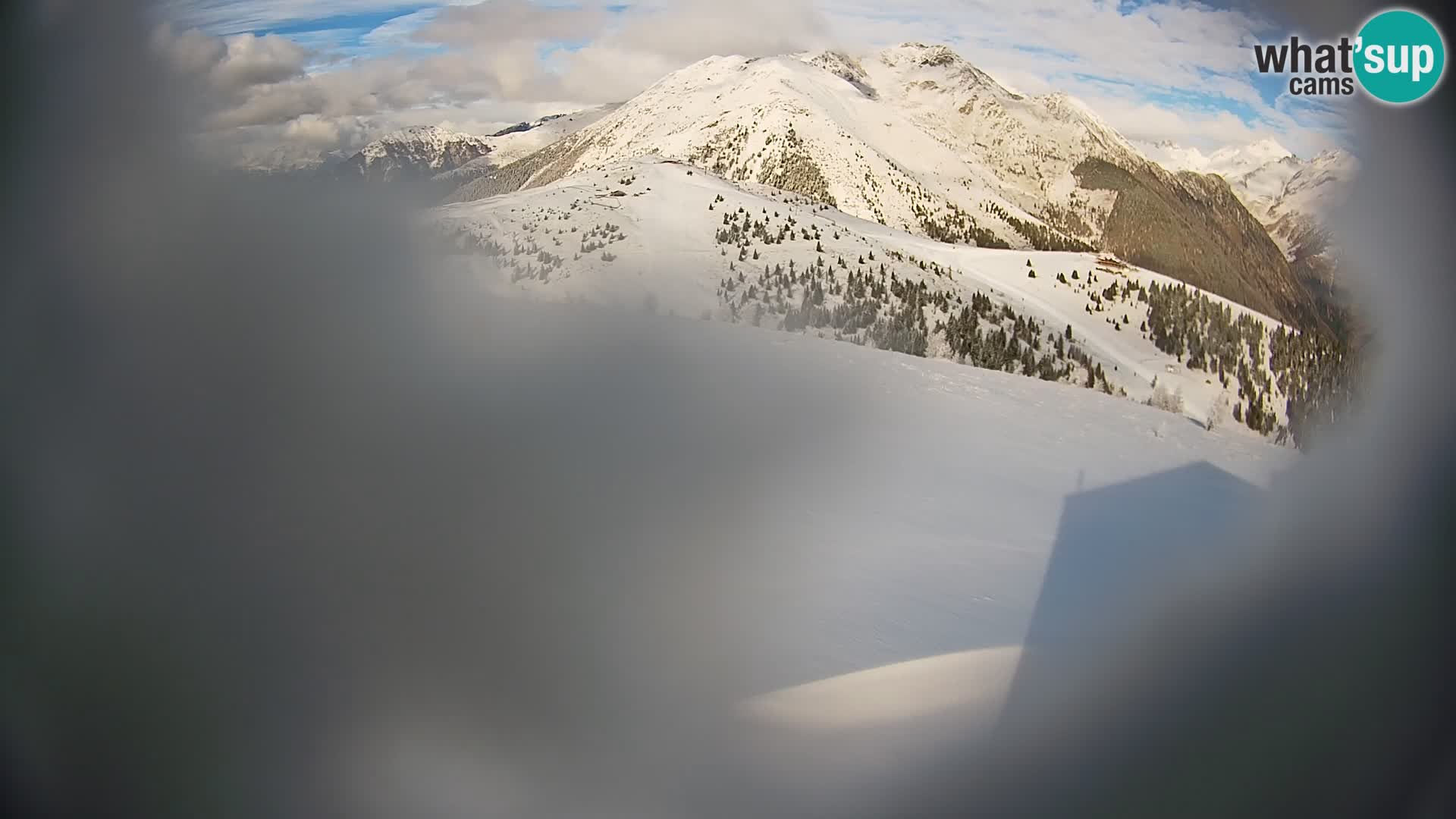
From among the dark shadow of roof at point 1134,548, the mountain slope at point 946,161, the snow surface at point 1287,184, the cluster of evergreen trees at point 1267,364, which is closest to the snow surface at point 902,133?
the mountain slope at point 946,161

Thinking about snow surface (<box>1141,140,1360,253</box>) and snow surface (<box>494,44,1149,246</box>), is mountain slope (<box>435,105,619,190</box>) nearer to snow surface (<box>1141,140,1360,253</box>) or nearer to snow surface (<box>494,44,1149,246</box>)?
snow surface (<box>494,44,1149,246</box>)

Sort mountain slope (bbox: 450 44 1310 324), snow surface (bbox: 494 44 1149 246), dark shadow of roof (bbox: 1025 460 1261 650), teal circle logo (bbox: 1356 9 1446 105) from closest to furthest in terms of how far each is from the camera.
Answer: teal circle logo (bbox: 1356 9 1446 105) → dark shadow of roof (bbox: 1025 460 1261 650) → mountain slope (bbox: 450 44 1310 324) → snow surface (bbox: 494 44 1149 246)

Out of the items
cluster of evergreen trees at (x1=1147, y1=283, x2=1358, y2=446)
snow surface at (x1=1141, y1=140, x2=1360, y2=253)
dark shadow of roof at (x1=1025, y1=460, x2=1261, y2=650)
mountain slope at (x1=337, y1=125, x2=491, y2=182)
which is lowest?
dark shadow of roof at (x1=1025, y1=460, x2=1261, y2=650)

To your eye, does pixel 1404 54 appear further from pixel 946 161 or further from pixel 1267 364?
pixel 946 161

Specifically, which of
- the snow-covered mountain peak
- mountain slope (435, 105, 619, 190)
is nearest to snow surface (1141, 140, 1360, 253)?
mountain slope (435, 105, 619, 190)

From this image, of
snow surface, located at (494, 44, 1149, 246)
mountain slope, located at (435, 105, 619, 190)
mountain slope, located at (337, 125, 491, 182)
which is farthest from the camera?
mountain slope, located at (435, 105, 619, 190)

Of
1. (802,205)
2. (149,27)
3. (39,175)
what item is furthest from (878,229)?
(39,175)

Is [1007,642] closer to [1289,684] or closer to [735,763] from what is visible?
[1289,684]
